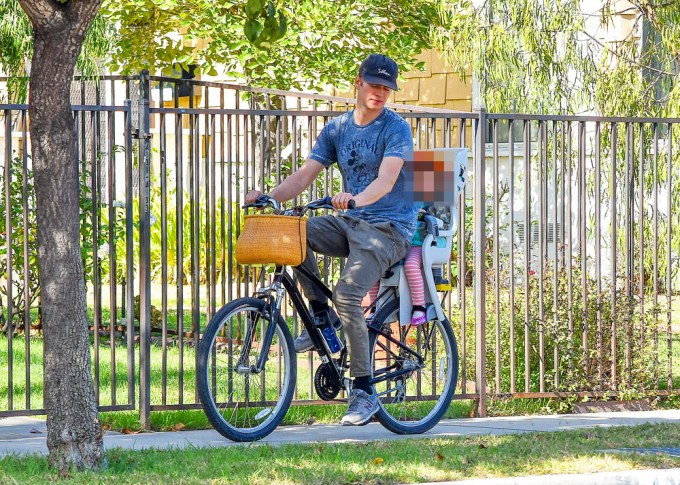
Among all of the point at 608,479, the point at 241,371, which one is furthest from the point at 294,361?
the point at 608,479

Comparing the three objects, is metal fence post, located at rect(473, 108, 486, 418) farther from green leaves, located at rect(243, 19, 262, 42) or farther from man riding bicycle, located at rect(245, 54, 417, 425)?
green leaves, located at rect(243, 19, 262, 42)

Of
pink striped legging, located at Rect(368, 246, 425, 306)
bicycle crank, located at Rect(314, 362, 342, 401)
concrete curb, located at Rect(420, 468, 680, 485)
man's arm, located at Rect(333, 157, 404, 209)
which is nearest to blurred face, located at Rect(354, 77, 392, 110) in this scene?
man's arm, located at Rect(333, 157, 404, 209)

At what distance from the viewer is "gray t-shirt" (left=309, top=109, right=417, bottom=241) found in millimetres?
6707

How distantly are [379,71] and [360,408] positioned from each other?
182 centimetres

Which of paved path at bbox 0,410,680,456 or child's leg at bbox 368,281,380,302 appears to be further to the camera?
child's leg at bbox 368,281,380,302

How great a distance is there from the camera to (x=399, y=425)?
713 centimetres

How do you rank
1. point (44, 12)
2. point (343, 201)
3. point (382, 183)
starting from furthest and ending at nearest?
point (382, 183) < point (343, 201) < point (44, 12)

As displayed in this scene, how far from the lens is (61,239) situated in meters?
5.61

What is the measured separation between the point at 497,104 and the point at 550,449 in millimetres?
7644

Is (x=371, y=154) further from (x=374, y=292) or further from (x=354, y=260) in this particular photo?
(x=374, y=292)

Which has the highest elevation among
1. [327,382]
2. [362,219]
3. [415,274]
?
[362,219]

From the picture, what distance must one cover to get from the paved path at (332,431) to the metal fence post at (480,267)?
26cm

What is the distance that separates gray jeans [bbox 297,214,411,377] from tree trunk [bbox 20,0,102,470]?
1.51m

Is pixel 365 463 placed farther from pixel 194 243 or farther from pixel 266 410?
pixel 194 243
